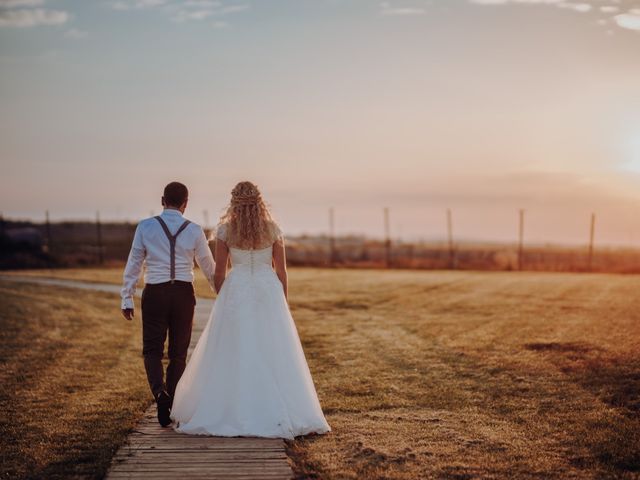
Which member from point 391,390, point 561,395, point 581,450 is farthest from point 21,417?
point 561,395

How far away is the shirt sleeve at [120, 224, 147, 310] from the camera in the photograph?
6.24 meters

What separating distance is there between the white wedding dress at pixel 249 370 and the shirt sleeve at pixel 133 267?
77 cm

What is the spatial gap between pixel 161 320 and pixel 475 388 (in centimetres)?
432

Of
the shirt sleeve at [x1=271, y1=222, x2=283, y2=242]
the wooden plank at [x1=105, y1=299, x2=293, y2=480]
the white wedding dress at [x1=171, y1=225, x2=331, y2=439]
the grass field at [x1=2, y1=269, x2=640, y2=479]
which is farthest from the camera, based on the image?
the shirt sleeve at [x1=271, y1=222, x2=283, y2=242]

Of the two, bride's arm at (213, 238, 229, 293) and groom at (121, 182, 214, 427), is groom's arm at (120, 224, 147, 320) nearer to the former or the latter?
groom at (121, 182, 214, 427)

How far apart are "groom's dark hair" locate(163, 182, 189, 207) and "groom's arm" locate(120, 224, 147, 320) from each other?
0.39 meters

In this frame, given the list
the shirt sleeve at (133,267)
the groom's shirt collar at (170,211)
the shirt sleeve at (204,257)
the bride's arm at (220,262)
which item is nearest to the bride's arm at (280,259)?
the bride's arm at (220,262)

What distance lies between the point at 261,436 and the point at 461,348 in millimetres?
6432

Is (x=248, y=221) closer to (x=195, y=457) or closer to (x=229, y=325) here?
(x=229, y=325)

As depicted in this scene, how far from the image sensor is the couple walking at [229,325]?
19.5 ft

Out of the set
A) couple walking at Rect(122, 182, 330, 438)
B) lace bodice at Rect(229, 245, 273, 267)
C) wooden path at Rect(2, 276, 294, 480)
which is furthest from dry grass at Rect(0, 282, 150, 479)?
lace bodice at Rect(229, 245, 273, 267)

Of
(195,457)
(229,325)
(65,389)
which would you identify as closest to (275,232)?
(229,325)

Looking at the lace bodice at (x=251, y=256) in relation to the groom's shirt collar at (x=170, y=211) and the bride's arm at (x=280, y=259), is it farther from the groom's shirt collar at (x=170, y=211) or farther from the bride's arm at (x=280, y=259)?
the groom's shirt collar at (x=170, y=211)

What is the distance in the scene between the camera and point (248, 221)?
6.08 m
